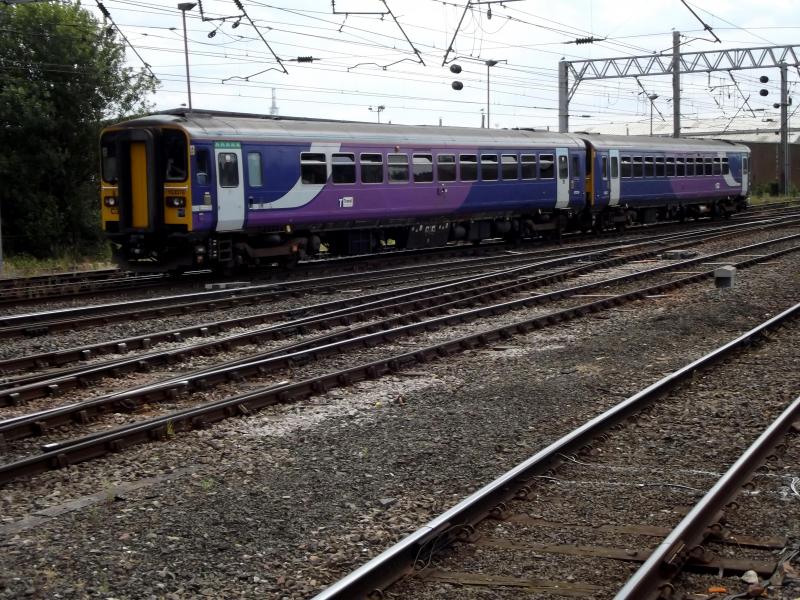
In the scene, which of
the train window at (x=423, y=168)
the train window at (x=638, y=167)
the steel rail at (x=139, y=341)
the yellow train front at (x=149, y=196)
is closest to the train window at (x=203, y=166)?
the yellow train front at (x=149, y=196)

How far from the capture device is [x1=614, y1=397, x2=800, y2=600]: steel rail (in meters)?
4.89

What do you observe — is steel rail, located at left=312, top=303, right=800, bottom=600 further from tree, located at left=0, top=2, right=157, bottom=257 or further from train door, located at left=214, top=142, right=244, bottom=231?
A: tree, located at left=0, top=2, right=157, bottom=257

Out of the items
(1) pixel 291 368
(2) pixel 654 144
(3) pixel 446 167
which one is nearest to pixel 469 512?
(1) pixel 291 368

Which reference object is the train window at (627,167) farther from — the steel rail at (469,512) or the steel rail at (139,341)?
the steel rail at (469,512)

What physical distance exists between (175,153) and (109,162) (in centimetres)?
169

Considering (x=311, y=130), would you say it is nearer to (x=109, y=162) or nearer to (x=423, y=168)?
(x=423, y=168)

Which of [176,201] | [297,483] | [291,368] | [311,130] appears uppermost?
[311,130]

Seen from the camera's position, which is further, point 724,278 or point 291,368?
point 724,278

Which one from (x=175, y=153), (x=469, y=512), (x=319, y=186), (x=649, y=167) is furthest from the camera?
(x=649, y=167)

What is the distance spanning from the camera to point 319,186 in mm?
19141

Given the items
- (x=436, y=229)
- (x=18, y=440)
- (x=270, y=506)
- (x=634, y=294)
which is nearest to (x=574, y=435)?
(x=270, y=506)

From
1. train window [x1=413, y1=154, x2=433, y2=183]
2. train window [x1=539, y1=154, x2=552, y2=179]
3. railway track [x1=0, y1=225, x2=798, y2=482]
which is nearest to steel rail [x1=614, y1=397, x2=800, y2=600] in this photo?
railway track [x1=0, y1=225, x2=798, y2=482]

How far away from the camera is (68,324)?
1311 cm

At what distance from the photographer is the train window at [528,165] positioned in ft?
81.3
